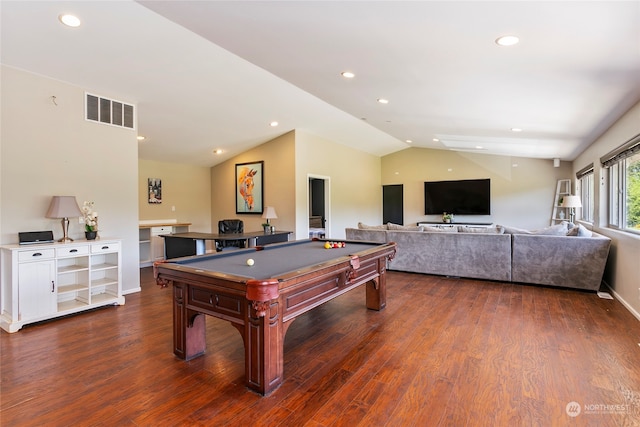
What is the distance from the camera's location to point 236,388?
219cm

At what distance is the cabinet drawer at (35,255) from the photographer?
3.32 meters

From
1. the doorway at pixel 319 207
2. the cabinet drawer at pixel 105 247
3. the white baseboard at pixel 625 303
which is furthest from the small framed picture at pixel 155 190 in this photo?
the white baseboard at pixel 625 303

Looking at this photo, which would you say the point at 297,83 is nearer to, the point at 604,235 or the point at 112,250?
the point at 112,250

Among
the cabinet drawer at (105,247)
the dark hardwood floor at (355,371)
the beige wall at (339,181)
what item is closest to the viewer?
the dark hardwood floor at (355,371)

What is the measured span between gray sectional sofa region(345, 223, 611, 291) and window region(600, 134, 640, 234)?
1.22 feet

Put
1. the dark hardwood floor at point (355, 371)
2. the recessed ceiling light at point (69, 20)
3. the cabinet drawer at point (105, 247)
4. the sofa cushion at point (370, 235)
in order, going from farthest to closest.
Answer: the sofa cushion at point (370, 235), the cabinet drawer at point (105, 247), the recessed ceiling light at point (69, 20), the dark hardwood floor at point (355, 371)

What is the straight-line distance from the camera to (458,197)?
9523 mm

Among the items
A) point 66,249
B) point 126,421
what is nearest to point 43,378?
point 126,421

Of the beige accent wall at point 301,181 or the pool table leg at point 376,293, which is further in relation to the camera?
the beige accent wall at point 301,181

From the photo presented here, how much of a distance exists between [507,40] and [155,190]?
7149mm

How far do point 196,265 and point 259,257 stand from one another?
25.1 inches

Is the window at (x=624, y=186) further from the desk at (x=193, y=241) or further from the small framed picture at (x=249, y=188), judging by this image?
the small framed picture at (x=249, y=188)

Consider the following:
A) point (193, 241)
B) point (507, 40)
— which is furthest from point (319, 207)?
point (507, 40)

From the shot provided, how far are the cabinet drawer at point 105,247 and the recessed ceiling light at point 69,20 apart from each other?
92.3 inches
